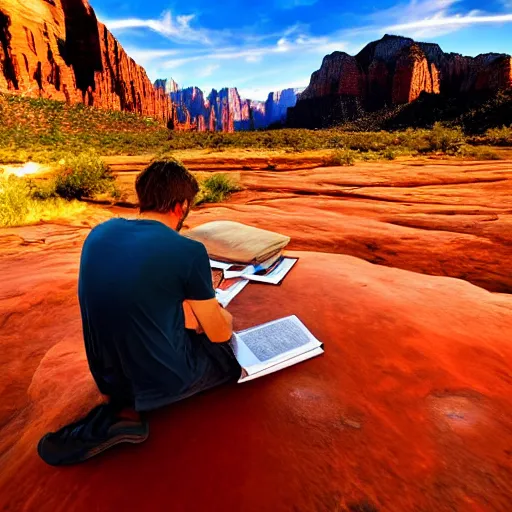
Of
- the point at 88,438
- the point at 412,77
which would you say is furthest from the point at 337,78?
the point at 88,438

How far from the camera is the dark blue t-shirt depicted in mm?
1447

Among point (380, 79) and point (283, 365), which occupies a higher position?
point (380, 79)

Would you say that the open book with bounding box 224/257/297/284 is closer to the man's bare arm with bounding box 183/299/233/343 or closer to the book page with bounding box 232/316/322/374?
the book page with bounding box 232/316/322/374

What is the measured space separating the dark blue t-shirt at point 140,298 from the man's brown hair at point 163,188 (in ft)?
0.63

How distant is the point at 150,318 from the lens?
150cm

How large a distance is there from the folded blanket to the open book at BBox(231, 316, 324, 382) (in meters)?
1.43

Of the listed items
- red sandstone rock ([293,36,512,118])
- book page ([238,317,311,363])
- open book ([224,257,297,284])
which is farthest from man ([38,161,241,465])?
red sandstone rock ([293,36,512,118])

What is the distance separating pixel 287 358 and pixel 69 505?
1.23 meters

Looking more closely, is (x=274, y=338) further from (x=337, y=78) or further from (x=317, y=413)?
(x=337, y=78)

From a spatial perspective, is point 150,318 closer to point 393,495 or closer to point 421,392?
point 393,495

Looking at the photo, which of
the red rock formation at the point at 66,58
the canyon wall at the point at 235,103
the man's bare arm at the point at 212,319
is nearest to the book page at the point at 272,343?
the man's bare arm at the point at 212,319

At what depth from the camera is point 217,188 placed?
8922 mm

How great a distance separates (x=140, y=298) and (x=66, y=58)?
253ft

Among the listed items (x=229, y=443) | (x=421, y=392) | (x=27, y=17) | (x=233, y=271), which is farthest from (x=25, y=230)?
(x=27, y=17)
